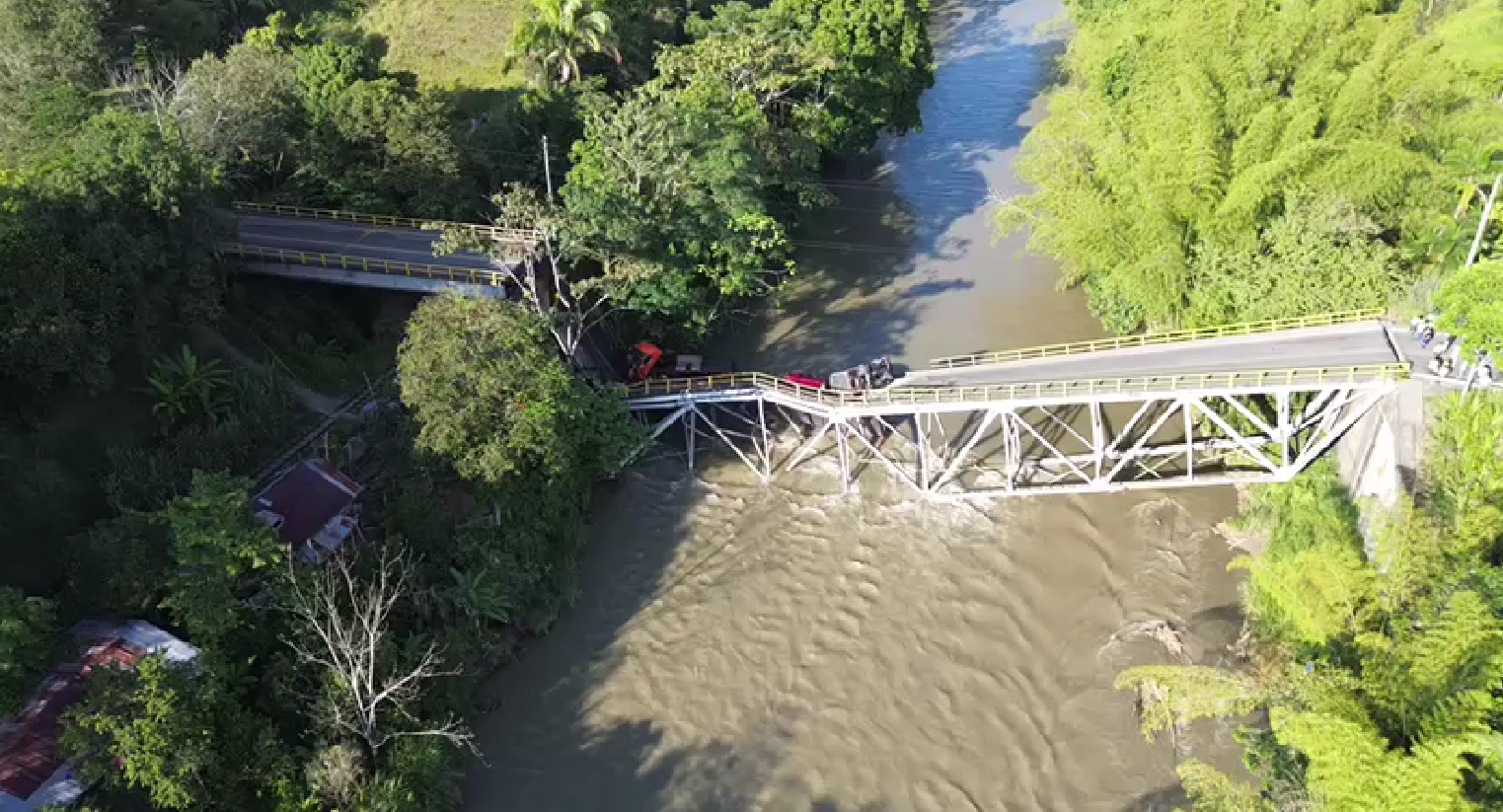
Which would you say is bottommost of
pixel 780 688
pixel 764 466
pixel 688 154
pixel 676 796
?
pixel 676 796

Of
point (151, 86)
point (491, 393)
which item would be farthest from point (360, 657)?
point (151, 86)

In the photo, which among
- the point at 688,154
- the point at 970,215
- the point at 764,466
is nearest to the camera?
the point at 764,466

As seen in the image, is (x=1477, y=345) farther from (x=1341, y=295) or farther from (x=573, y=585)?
(x=573, y=585)

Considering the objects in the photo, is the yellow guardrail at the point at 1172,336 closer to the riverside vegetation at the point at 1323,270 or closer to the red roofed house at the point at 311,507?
the riverside vegetation at the point at 1323,270

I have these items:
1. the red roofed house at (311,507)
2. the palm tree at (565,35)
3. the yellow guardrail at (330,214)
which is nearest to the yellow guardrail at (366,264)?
the yellow guardrail at (330,214)

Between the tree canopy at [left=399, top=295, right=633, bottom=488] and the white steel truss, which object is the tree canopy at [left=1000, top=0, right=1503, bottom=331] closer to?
the white steel truss

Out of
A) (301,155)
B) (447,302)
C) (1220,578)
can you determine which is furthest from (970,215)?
(301,155)

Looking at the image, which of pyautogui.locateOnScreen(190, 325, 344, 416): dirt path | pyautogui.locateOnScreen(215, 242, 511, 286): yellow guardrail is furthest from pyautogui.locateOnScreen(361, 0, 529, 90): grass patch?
pyautogui.locateOnScreen(190, 325, 344, 416): dirt path
